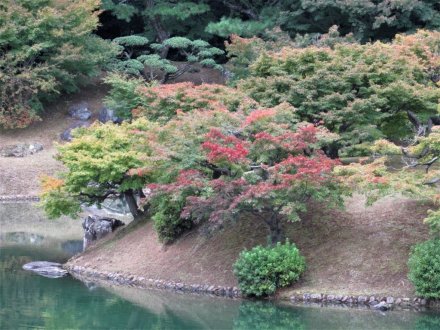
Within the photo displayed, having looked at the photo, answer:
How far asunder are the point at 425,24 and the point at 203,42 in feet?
32.3

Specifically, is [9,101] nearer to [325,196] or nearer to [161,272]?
[161,272]

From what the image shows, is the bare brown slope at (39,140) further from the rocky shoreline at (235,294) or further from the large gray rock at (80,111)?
the rocky shoreline at (235,294)

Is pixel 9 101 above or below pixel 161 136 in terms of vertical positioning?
below

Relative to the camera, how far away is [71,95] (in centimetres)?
3884

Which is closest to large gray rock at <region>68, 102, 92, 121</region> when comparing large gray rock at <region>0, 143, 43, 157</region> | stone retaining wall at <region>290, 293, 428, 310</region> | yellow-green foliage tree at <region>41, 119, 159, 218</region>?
large gray rock at <region>0, 143, 43, 157</region>

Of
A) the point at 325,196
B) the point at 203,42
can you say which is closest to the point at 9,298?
the point at 325,196

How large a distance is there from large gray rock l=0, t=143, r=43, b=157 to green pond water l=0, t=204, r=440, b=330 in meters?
14.8

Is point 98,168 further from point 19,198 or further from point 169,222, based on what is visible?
point 19,198

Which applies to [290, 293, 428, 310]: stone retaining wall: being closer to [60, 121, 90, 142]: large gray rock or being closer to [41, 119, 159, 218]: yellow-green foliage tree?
[41, 119, 159, 218]: yellow-green foliage tree

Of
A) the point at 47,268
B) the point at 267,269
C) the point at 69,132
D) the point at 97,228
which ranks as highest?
the point at 267,269

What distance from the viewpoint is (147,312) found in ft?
54.9

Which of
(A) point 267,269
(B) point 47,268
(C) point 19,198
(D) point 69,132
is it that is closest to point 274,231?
(A) point 267,269

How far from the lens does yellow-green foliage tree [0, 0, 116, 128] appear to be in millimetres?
34000

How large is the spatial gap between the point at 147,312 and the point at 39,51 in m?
21.0
